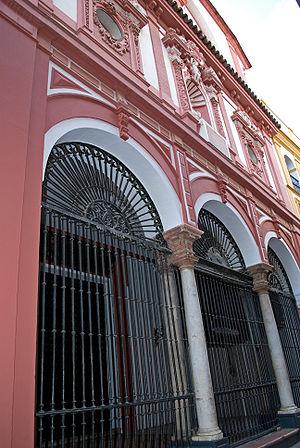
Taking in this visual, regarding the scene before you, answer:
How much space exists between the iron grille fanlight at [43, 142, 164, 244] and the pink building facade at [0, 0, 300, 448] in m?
0.02

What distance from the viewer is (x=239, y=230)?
7.20 metres

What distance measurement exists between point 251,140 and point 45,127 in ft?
22.5

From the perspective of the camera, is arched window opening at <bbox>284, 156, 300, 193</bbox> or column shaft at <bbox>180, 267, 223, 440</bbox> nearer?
column shaft at <bbox>180, 267, 223, 440</bbox>

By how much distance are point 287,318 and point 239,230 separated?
237 centimetres

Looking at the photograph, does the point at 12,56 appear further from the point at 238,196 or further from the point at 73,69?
the point at 238,196

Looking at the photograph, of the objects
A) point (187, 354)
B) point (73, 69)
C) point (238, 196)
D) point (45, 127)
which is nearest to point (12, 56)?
point (45, 127)

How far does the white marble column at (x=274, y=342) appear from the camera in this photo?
6211 millimetres

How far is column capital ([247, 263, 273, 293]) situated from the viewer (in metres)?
6.96

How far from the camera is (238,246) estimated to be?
7.32 meters

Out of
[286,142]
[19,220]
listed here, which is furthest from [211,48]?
[19,220]

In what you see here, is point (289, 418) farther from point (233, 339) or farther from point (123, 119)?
point (123, 119)

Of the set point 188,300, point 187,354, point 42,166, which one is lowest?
point 187,354

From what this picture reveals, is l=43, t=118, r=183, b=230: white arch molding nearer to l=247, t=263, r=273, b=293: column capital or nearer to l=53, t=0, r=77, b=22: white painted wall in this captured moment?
l=53, t=0, r=77, b=22: white painted wall

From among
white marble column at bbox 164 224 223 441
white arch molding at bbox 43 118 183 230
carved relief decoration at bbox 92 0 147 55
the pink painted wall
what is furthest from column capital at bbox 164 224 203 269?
carved relief decoration at bbox 92 0 147 55
